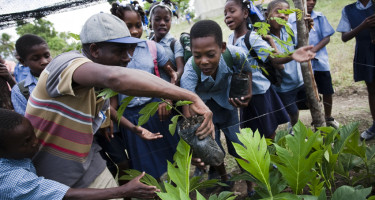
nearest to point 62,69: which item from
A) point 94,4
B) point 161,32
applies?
point 161,32

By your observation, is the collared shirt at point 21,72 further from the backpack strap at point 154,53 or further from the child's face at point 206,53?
the child's face at point 206,53

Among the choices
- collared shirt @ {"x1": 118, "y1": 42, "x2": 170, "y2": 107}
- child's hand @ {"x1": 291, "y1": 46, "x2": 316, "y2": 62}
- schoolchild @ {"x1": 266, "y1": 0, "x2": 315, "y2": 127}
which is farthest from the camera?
schoolchild @ {"x1": 266, "y1": 0, "x2": 315, "y2": 127}

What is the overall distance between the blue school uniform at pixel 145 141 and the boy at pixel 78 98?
0.86 metres

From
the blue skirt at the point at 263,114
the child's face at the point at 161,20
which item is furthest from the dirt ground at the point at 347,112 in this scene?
the child's face at the point at 161,20

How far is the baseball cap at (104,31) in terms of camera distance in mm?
1448

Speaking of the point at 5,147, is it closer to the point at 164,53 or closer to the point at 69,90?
the point at 69,90

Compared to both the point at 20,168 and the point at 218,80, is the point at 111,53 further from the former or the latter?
the point at 218,80

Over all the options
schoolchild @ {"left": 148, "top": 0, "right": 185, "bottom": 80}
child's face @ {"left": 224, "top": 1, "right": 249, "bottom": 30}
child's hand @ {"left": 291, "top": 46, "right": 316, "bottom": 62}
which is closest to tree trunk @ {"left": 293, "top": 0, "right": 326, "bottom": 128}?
child's hand @ {"left": 291, "top": 46, "right": 316, "bottom": 62}

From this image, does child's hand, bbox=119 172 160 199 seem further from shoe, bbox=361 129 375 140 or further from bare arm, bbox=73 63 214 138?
shoe, bbox=361 129 375 140

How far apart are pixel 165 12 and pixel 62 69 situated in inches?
73.9

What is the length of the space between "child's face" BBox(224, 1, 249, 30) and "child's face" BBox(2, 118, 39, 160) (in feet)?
6.94

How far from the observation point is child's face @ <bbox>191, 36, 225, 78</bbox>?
2180mm

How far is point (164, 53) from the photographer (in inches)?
108

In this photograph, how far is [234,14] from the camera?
2820mm
